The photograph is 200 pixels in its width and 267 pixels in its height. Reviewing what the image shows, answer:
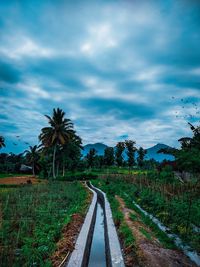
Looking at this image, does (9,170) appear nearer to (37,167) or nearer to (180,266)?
(37,167)

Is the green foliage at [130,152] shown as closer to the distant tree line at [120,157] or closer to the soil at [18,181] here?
the distant tree line at [120,157]

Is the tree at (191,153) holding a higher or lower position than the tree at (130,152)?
lower

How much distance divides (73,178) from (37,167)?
26858 millimetres

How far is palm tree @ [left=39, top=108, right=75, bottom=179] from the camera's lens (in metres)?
42.7

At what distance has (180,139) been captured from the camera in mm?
6109

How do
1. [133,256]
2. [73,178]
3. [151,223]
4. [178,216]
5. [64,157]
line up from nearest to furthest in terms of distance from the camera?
[133,256]
[178,216]
[151,223]
[73,178]
[64,157]

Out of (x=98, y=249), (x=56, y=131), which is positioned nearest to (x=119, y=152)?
(x=56, y=131)

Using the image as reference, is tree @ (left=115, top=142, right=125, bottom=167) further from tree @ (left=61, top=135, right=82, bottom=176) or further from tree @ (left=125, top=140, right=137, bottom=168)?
tree @ (left=61, top=135, right=82, bottom=176)

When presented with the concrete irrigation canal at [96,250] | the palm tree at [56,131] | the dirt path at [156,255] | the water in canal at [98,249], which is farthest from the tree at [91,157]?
the dirt path at [156,255]

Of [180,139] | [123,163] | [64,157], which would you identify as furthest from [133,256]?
[123,163]

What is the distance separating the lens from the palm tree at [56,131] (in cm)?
4270

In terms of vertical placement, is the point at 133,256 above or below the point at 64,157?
below

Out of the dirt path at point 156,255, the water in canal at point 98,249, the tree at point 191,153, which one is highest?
the tree at point 191,153

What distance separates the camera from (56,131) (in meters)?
42.9
